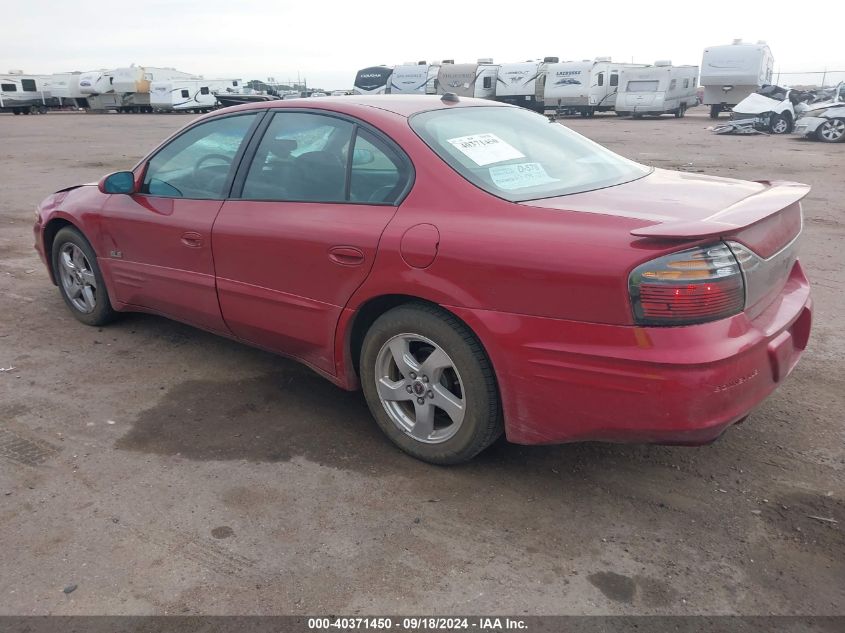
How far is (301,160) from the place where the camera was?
3.60m

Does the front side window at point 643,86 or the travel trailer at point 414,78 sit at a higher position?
the travel trailer at point 414,78

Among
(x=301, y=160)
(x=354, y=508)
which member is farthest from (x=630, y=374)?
(x=301, y=160)

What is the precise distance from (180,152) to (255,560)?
8.71 ft

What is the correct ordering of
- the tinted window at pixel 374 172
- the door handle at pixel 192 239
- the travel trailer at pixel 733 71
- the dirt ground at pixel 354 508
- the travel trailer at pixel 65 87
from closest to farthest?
1. the dirt ground at pixel 354 508
2. the tinted window at pixel 374 172
3. the door handle at pixel 192 239
4. the travel trailer at pixel 733 71
5. the travel trailer at pixel 65 87

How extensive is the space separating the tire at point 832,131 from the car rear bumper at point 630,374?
63.2ft

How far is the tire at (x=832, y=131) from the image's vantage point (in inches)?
741

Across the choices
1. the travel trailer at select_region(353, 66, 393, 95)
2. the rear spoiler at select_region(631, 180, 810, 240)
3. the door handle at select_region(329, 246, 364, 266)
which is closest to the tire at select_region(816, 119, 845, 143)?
the rear spoiler at select_region(631, 180, 810, 240)

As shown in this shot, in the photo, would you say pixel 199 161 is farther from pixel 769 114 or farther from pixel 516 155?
pixel 769 114

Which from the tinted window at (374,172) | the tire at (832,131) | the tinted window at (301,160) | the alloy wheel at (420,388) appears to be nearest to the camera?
the alloy wheel at (420,388)

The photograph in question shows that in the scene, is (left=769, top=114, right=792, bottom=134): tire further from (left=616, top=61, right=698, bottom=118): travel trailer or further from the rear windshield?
the rear windshield

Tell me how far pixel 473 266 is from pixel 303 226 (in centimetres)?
101

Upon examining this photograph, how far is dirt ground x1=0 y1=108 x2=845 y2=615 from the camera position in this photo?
242 cm

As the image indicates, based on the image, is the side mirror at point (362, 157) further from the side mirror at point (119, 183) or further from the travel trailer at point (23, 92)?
the travel trailer at point (23, 92)

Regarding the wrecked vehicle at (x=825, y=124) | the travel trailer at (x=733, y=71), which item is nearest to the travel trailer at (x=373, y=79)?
the travel trailer at (x=733, y=71)
